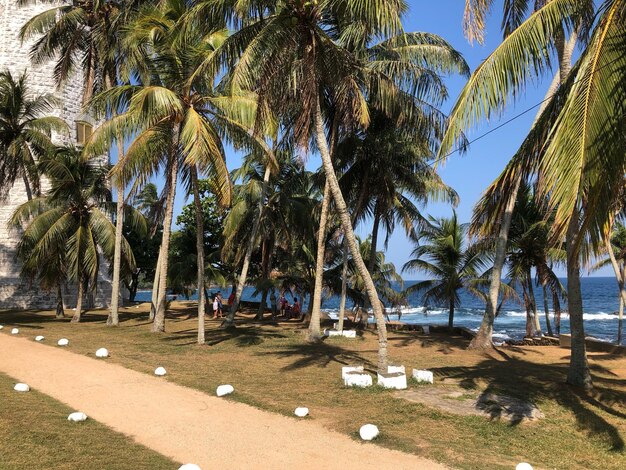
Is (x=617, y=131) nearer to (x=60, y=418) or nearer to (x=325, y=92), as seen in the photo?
(x=60, y=418)

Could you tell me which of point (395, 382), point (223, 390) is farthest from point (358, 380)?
point (223, 390)

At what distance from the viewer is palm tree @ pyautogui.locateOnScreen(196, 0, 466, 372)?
28.6 feet

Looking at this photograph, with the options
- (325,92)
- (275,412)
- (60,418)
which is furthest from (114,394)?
(325,92)

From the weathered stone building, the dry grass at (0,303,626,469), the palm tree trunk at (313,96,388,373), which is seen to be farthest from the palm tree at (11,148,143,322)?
the palm tree trunk at (313,96,388,373)

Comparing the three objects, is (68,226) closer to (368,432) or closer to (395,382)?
(395,382)

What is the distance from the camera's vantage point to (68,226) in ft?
58.0

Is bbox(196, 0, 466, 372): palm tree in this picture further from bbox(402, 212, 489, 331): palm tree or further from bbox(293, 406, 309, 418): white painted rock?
bbox(402, 212, 489, 331): palm tree

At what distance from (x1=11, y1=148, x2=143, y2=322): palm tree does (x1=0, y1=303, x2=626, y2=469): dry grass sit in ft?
7.05

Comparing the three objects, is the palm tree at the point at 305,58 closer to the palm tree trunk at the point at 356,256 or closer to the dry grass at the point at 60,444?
the palm tree trunk at the point at 356,256

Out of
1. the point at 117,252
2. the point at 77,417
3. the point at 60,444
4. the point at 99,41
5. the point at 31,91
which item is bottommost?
the point at 60,444

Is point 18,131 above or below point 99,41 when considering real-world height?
below

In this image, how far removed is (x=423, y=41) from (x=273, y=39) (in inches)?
281

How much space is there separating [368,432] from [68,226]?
1511 centimetres

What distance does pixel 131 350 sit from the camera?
12.0 meters
